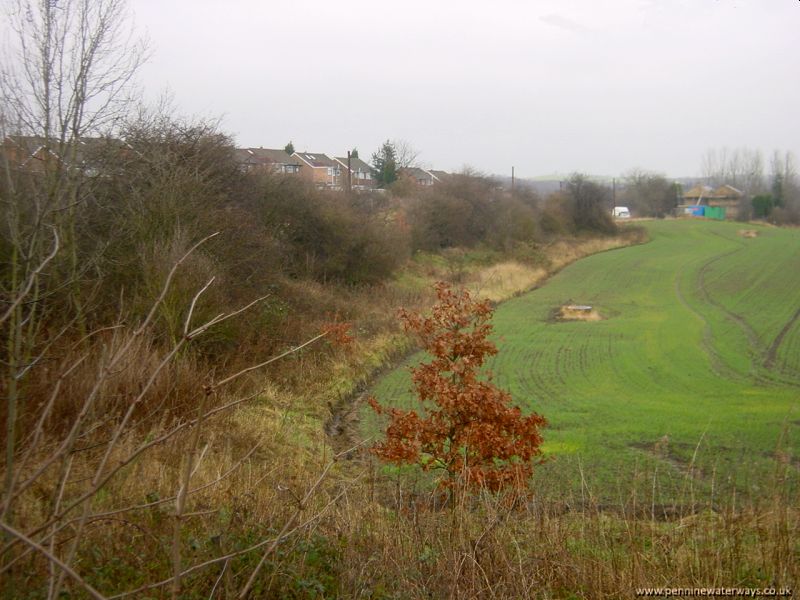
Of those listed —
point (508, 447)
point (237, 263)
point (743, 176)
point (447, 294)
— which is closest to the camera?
point (508, 447)

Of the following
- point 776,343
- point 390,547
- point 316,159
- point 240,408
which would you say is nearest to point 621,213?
point 316,159

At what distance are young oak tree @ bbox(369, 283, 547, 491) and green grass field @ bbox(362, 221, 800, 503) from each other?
638 mm

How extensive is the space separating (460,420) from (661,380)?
13301mm

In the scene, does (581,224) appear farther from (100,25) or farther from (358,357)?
(100,25)

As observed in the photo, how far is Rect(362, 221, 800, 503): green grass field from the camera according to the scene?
1011 centimetres

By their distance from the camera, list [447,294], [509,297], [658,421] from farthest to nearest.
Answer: [509,297] < [658,421] < [447,294]

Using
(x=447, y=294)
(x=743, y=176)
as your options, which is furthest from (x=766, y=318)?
(x=743, y=176)

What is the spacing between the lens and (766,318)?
29578 millimetres

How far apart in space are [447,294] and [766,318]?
83.0 ft

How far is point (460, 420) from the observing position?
26.7 ft

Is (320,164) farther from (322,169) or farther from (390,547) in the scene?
(390,547)

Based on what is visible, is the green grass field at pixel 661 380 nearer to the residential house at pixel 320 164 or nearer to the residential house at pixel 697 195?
the residential house at pixel 320 164

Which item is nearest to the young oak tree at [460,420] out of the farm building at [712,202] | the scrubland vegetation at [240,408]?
the scrubland vegetation at [240,408]

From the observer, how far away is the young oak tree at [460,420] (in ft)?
25.4
